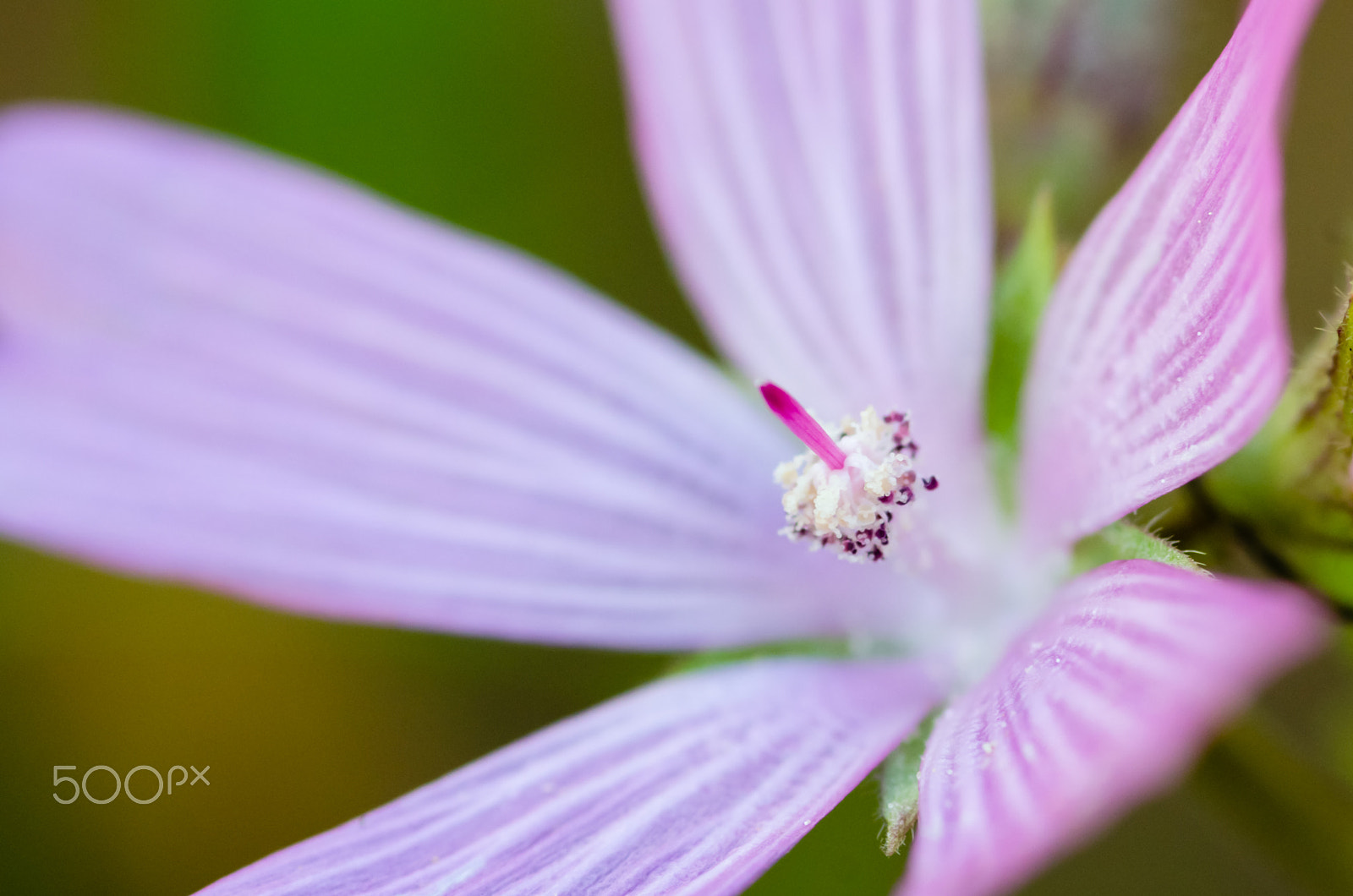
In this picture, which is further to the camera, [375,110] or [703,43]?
[375,110]

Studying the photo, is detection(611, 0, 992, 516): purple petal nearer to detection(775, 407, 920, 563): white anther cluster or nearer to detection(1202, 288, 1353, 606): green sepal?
detection(775, 407, 920, 563): white anther cluster

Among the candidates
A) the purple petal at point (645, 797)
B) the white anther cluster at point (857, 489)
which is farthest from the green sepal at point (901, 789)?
the white anther cluster at point (857, 489)

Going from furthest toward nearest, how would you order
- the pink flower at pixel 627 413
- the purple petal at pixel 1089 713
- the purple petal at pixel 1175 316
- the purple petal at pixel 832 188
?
the purple petal at pixel 832 188
the pink flower at pixel 627 413
the purple petal at pixel 1175 316
the purple petal at pixel 1089 713

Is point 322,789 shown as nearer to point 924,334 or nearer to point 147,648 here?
point 147,648

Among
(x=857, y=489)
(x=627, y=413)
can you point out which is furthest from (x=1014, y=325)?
(x=627, y=413)

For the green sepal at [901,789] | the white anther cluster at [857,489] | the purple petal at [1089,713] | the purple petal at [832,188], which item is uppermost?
the purple petal at [832,188]

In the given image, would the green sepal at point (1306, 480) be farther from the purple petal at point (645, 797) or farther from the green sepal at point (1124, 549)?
the purple petal at point (645, 797)

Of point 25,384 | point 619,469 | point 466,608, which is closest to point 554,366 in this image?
point 619,469
